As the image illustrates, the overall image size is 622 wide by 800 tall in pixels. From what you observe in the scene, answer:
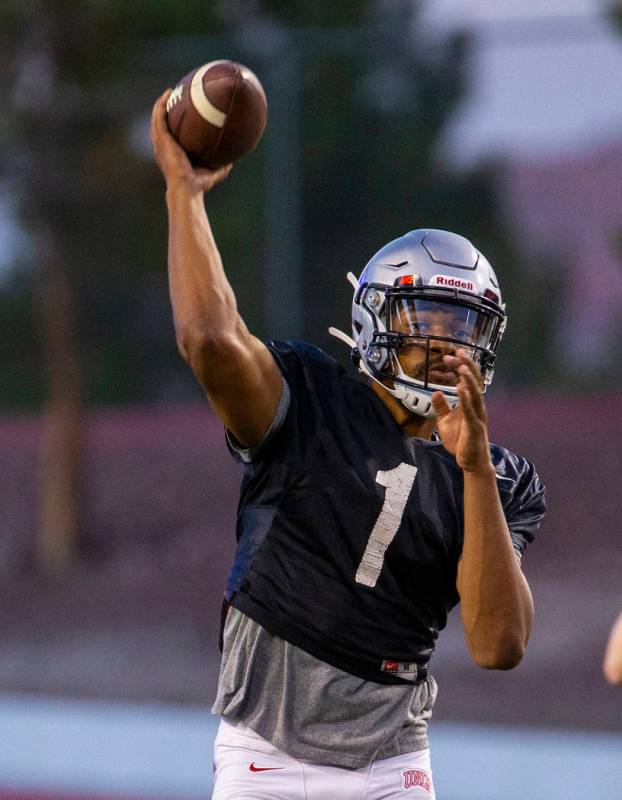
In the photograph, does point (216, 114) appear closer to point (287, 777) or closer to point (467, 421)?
point (467, 421)

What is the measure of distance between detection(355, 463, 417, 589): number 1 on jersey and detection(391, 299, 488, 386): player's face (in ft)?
0.74

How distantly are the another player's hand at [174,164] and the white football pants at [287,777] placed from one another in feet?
3.81

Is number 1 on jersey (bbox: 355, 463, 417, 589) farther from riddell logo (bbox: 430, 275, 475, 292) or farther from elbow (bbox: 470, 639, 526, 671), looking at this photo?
riddell logo (bbox: 430, 275, 475, 292)

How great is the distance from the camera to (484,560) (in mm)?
2900

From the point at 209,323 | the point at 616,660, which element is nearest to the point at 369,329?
the point at 209,323

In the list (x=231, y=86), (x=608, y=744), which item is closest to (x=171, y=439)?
(x=608, y=744)

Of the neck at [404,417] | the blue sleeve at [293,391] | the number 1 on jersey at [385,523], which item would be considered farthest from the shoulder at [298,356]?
the number 1 on jersey at [385,523]

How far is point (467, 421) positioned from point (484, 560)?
334mm

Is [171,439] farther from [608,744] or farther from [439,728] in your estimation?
[608,744]

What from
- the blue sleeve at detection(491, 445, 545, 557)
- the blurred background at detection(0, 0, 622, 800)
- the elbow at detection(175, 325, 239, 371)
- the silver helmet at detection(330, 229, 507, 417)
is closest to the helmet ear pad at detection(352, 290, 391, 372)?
the silver helmet at detection(330, 229, 507, 417)

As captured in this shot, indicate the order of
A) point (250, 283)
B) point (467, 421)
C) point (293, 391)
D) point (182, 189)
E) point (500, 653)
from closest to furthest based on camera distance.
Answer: point (467, 421), point (182, 189), point (500, 653), point (293, 391), point (250, 283)

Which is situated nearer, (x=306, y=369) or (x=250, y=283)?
(x=306, y=369)

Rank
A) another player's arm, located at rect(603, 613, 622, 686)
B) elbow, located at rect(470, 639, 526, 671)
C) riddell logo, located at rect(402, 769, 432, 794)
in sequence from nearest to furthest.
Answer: another player's arm, located at rect(603, 613, 622, 686) < elbow, located at rect(470, 639, 526, 671) < riddell logo, located at rect(402, 769, 432, 794)

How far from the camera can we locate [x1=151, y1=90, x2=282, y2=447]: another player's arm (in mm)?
2754
